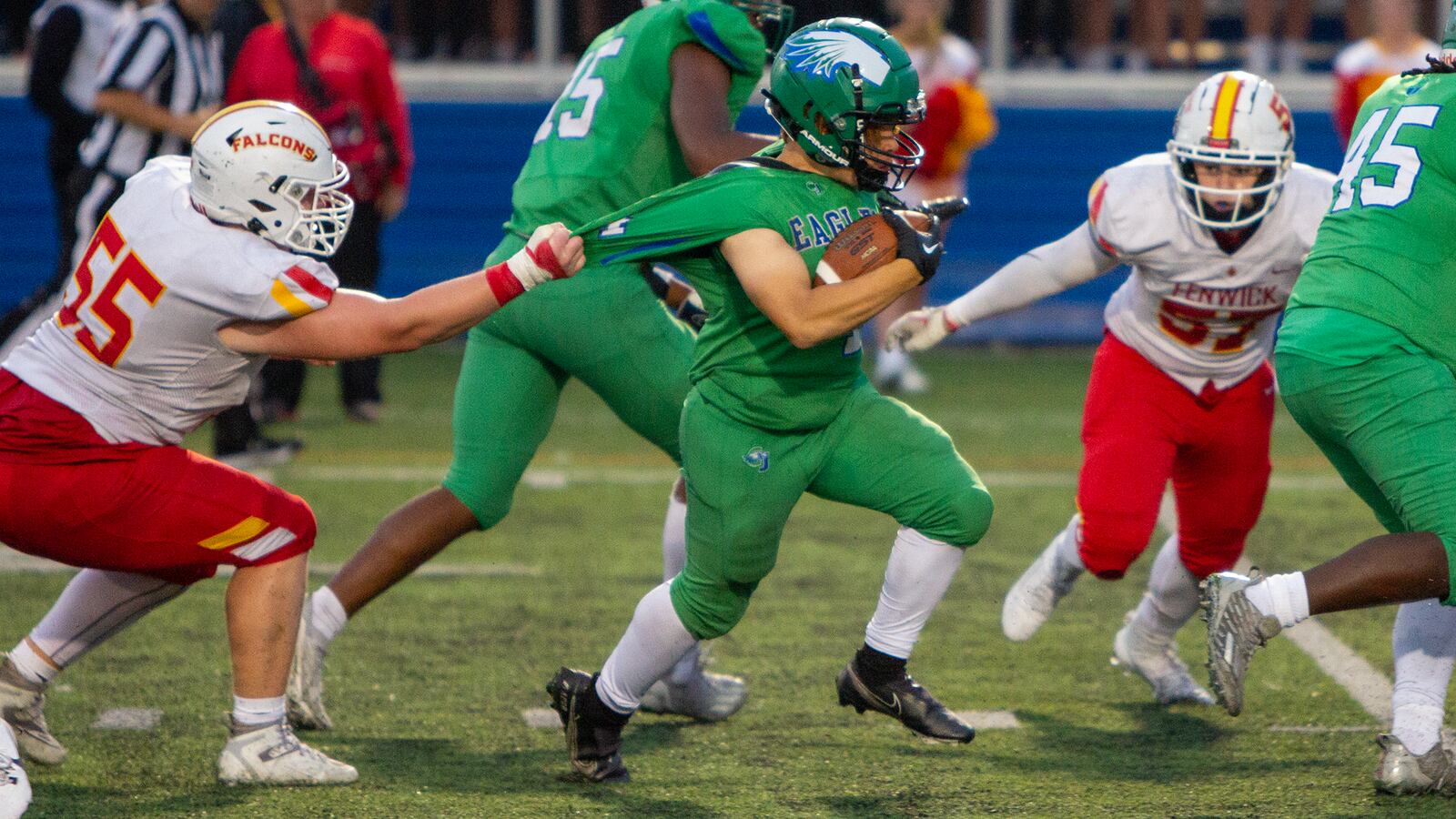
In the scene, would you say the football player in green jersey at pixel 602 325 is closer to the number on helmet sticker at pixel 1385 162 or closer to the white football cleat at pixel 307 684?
the white football cleat at pixel 307 684

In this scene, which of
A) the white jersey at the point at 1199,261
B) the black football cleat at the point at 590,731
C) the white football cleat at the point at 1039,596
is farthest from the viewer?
the white football cleat at the point at 1039,596

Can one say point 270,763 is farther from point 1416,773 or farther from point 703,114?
point 1416,773

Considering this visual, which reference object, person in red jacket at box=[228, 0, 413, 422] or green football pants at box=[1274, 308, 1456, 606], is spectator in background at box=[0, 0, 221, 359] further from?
green football pants at box=[1274, 308, 1456, 606]

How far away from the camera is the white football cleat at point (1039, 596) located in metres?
4.34

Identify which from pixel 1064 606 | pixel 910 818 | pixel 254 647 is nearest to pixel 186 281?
pixel 254 647

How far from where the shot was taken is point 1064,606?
514 centimetres

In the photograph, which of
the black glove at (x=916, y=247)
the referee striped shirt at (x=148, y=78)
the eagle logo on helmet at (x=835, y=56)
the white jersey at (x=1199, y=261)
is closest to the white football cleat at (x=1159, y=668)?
the white jersey at (x=1199, y=261)

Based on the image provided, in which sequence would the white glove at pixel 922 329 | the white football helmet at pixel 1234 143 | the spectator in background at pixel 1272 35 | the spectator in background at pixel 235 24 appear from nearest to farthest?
the white football helmet at pixel 1234 143 < the white glove at pixel 922 329 < the spectator in background at pixel 235 24 < the spectator in background at pixel 1272 35

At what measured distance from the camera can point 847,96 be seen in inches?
133

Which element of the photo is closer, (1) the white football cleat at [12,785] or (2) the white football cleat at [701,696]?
(1) the white football cleat at [12,785]

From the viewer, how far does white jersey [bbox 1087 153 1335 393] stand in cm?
398

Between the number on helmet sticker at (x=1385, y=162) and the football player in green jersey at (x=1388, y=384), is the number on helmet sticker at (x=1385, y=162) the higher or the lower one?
the higher one

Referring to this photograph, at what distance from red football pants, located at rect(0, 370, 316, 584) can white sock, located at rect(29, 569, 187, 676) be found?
17cm

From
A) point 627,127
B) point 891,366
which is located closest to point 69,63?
point 627,127
